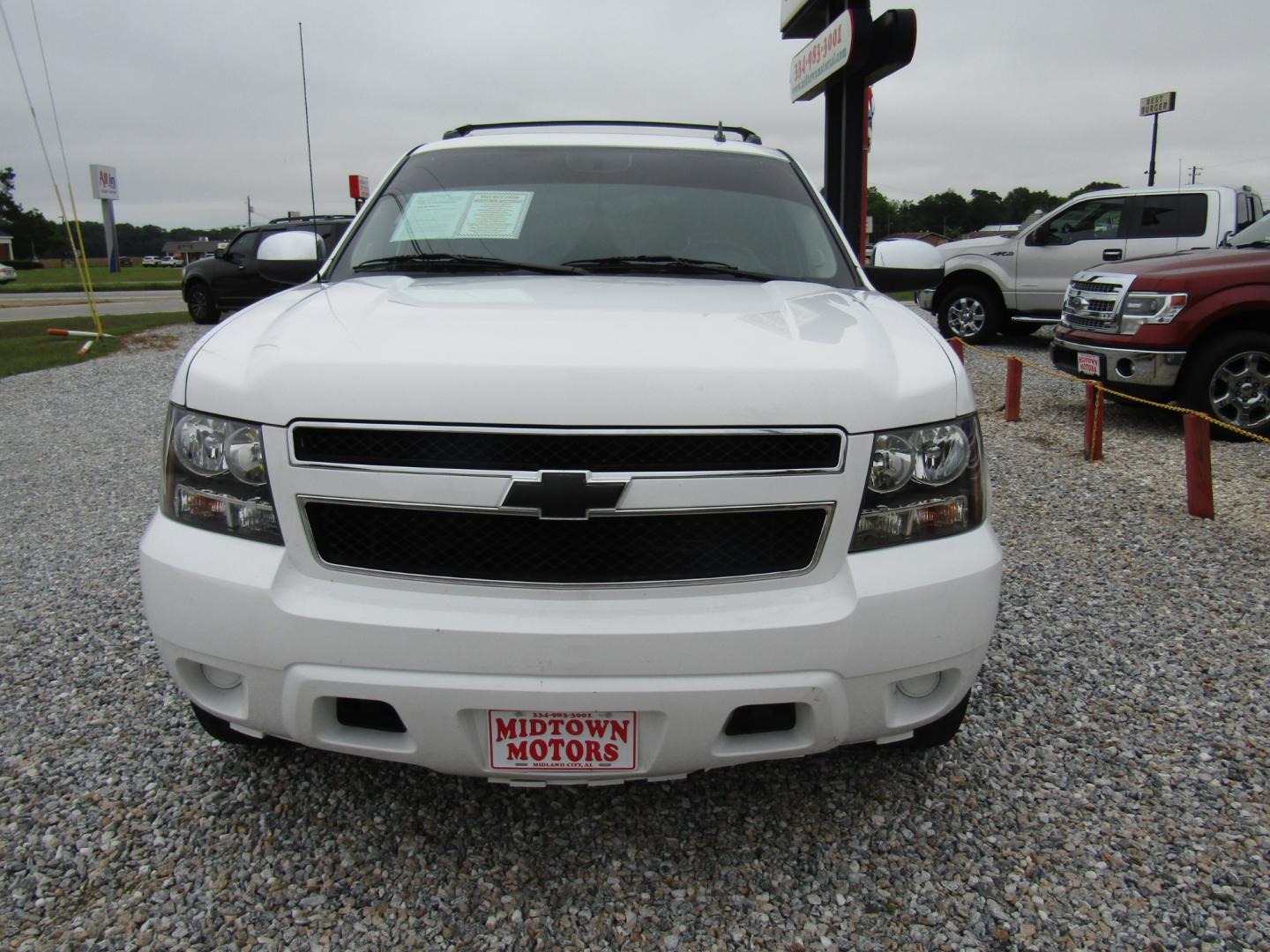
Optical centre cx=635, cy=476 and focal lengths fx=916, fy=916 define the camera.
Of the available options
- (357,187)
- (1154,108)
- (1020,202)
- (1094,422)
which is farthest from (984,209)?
(1094,422)

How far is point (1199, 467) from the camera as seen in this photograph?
4.90 metres

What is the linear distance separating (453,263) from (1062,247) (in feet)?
34.0

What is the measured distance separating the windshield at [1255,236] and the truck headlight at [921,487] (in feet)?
22.8

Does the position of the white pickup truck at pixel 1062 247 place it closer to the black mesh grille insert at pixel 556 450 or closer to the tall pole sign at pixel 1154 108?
the black mesh grille insert at pixel 556 450

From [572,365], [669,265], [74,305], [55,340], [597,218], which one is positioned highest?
[597,218]

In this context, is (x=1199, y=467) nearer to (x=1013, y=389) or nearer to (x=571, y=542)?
(x=1013, y=389)

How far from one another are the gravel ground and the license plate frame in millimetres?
4012

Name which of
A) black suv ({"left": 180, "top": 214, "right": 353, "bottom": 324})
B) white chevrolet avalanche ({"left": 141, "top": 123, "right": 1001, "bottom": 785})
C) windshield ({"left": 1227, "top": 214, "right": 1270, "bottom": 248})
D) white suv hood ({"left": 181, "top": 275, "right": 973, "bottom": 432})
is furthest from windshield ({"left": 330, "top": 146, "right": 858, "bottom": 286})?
black suv ({"left": 180, "top": 214, "right": 353, "bottom": 324})

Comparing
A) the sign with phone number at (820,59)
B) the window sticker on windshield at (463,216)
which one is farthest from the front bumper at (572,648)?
the sign with phone number at (820,59)

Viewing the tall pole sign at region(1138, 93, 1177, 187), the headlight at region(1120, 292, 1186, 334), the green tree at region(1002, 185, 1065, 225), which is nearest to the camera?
the headlight at region(1120, 292, 1186, 334)

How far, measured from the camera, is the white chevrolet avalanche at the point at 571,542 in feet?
5.75

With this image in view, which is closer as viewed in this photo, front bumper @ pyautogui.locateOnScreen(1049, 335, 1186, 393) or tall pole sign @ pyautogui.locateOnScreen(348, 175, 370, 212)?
front bumper @ pyautogui.locateOnScreen(1049, 335, 1186, 393)

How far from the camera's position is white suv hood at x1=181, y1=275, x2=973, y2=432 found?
175cm

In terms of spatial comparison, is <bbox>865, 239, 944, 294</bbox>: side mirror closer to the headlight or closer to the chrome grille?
the headlight
